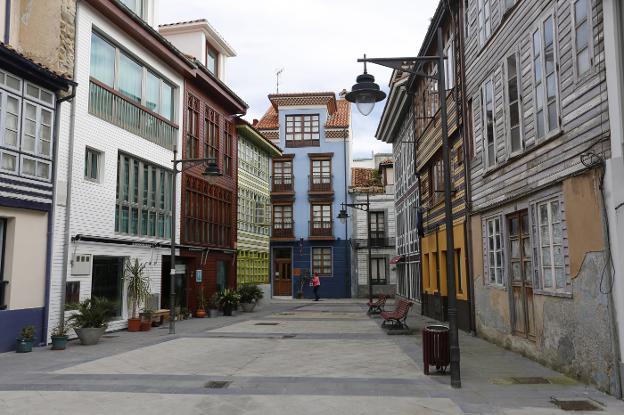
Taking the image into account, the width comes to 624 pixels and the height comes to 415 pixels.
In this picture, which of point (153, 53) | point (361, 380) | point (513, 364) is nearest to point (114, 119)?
point (153, 53)

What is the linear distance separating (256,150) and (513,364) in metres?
22.5

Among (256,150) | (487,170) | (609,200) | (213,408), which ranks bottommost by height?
(213,408)

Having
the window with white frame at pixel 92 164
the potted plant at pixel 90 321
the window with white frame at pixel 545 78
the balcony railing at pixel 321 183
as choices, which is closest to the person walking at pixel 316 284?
the balcony railing at pixel 321 183

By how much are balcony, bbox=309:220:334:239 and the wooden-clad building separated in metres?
25.8

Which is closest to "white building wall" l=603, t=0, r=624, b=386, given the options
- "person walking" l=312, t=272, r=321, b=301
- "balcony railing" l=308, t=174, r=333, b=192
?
"person walking" l=312, t=272, r=321, b=301

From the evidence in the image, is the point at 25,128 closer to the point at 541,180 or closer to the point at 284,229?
the point at 541,180

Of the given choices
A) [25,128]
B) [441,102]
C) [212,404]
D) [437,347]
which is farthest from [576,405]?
[25,128]

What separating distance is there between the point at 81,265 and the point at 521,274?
35.3 feet

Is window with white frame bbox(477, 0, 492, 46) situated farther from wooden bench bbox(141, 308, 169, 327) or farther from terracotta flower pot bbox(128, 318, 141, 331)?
wooden bench bbox(141, 308, 169, 327)

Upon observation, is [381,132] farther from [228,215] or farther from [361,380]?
[361,380]

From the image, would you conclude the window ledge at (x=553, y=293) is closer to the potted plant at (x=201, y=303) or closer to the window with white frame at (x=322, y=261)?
the potted plant at (x=201, y=303)

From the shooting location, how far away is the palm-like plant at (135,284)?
1714 cm

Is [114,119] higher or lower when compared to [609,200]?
higher

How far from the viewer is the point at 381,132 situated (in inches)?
1268
